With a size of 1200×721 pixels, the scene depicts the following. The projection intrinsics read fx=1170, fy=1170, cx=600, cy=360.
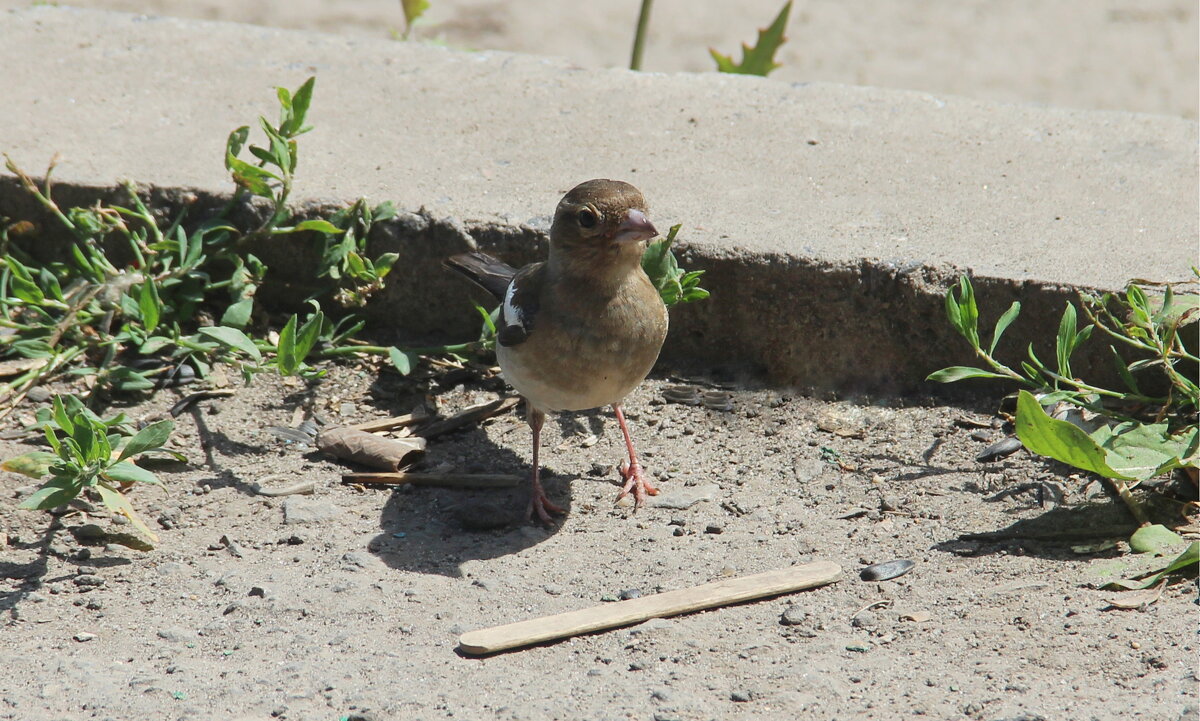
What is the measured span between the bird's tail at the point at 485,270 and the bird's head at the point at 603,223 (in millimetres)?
405

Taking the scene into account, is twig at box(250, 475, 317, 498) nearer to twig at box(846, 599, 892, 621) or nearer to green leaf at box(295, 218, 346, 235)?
green leaf at box(295, 218, 346, 235)

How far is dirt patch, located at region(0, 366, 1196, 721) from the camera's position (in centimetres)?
280

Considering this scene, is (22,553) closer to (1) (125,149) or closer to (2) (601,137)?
(1) (125,149)

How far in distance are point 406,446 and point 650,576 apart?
109cm

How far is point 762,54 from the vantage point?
19.8 ft

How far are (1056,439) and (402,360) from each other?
2.24 m

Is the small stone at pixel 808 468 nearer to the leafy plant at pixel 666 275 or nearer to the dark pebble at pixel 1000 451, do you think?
the dark pebble at pixel 1000 451

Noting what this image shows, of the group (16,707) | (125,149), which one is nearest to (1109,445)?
(16,707)

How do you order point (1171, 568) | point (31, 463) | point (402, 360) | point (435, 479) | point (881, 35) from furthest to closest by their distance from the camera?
point (881, 35) → point (402, 360) → point (435, 479) → point (31, 463) → point (1171, 568)

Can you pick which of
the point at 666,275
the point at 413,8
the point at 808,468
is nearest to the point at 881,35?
the point at 413,8

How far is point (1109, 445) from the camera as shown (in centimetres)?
337

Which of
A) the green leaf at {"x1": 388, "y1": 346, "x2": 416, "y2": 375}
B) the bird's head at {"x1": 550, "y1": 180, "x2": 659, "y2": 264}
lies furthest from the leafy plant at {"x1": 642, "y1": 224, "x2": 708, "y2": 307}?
the green leaf at {"x1": 388, "y1": 346, "x2": 416, "y2": 375}

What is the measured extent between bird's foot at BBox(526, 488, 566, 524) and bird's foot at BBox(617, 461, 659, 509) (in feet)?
0.73

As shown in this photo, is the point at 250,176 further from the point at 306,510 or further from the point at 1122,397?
the point at 1122,397
